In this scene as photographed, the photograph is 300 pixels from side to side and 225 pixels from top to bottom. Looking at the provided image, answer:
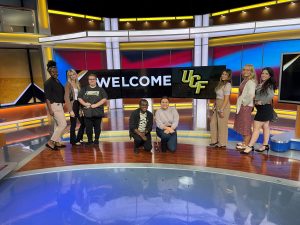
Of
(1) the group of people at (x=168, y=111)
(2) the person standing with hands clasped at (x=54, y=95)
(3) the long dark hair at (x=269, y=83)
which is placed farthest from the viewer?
(2) the person standing with hands clasped at (x=54, y=95)

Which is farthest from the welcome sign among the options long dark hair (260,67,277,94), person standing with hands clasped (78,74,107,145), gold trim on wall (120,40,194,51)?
gold trim on wall (120,40,194,51)

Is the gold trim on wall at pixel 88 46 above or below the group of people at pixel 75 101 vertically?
above

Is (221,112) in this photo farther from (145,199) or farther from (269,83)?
(145,199)

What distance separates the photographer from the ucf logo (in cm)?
484

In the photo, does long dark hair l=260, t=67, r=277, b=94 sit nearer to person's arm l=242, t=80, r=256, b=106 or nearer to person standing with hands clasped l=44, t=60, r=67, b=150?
person's arm l=242, t=80, r=256, b=106

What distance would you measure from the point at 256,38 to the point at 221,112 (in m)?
6.15

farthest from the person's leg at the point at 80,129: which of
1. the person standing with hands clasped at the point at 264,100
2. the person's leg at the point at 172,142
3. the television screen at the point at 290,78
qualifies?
the television screen at the point at 290,78

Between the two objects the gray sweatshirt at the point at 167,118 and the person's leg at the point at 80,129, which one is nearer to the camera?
the gray sweatshirt at the point at 167,118

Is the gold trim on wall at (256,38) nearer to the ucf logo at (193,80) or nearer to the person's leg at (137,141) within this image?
the ucf logo at (193,80)

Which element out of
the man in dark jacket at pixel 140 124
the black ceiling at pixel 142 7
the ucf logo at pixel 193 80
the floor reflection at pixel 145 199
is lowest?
the floor reflection at pixel 145 199

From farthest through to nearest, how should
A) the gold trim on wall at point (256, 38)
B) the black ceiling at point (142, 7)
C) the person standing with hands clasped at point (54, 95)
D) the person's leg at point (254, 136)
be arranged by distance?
1. the black ceiling at point (142, 7)
2. the gold trim on wall at point (256, 38)
3. the person standing with hands clasped at point (54, 95)
4. the person's leg at point (254, 136)

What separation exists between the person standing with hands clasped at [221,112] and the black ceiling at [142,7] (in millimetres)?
5173

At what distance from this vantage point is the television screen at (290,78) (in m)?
3.85

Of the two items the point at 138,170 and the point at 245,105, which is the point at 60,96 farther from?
the point at 245,105
